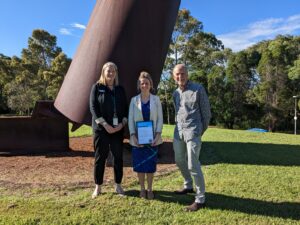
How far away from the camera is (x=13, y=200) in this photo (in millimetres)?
4551

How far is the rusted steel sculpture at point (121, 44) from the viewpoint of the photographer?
264 inches

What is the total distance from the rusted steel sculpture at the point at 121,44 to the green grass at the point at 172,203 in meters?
2.09

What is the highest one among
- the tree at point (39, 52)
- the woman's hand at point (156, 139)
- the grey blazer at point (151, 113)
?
the tree at point (39, 52)

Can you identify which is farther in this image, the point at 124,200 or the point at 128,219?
the point at 124,200

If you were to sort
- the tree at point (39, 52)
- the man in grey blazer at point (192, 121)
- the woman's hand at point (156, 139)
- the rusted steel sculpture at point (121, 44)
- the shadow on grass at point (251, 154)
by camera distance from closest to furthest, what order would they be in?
the man in grey blazer at point (192, 121)
the woman's hand at point (156, 139)
the rusted steel sculpture at point (121, 44)
the shadow on grass at point (251, 154)
the tree at point (39, 52)

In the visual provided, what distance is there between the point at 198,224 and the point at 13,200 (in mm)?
2327

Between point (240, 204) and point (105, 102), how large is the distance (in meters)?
2.06

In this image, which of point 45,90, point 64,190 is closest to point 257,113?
point 45,90

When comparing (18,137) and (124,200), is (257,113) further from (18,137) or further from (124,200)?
(124,200)

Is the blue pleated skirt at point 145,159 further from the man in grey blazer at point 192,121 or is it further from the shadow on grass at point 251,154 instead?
the shadow on grass at point 251,154

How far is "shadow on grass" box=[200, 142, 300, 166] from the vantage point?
23.5 feet

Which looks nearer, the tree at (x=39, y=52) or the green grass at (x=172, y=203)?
the green grass at (x=172, y=203)

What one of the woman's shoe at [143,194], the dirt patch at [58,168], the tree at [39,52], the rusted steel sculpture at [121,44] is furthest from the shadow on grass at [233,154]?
the tree at [39,52]

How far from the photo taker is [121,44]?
22.0 feet
